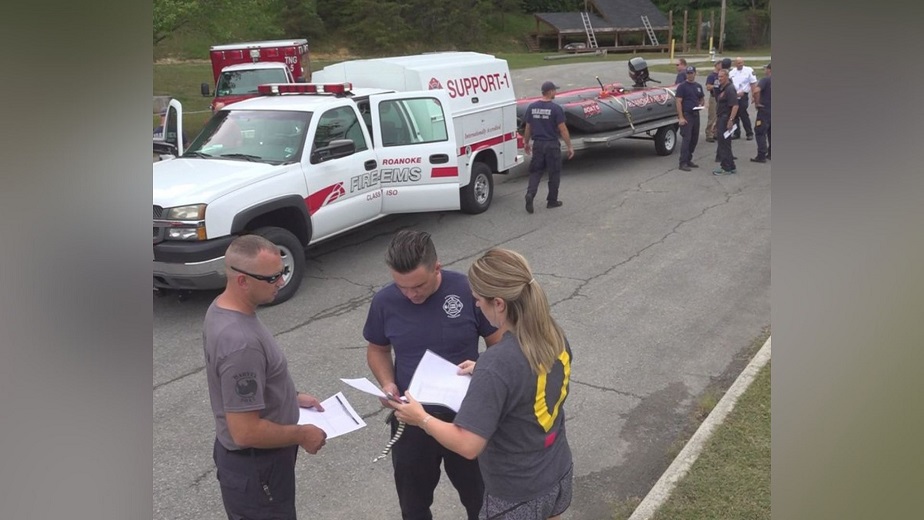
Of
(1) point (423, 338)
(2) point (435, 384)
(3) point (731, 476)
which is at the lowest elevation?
(3) point (731, 476)

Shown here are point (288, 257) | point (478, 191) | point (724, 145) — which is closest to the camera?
point (288, 257)

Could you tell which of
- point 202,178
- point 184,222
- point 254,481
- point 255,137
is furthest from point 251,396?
point 255,137

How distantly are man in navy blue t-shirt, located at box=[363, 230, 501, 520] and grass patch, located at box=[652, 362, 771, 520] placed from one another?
125 cm

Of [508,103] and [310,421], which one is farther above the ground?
[508,103]

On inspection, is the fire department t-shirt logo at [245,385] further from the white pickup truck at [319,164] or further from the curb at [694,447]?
the white pickup truck at [319,164]

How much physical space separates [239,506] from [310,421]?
51cm

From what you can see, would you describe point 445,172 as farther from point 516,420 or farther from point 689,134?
point 516,420

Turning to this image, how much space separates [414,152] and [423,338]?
604cm

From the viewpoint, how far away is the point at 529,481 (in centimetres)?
294

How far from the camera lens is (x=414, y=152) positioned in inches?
368
